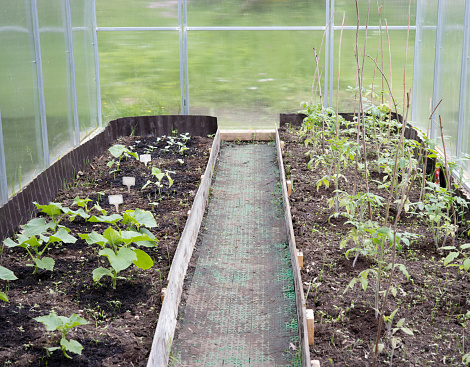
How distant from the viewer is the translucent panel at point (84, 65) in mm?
6160

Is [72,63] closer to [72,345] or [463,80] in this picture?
[463,80]

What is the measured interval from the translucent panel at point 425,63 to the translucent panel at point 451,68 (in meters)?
0.38

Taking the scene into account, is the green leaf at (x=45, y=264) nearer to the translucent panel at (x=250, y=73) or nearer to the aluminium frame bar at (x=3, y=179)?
the aluminium frame bar at (x=3, y=179)

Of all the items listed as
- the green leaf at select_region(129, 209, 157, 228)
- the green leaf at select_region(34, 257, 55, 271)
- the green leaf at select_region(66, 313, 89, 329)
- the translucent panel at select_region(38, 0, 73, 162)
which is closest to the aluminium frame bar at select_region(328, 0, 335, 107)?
the translucent panel at select_region(38, 0, 73, 162)

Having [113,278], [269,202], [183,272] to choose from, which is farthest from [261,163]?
[113,278]

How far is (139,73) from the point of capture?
7.11m

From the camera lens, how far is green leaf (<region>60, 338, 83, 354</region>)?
2260 millimetres

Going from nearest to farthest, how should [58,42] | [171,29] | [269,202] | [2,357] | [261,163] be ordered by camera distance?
[2,357], [269,202], [58,42], [261,163], [171,29]

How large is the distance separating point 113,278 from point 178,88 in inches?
180

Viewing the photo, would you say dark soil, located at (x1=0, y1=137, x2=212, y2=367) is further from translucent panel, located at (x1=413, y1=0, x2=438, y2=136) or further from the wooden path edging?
translucent panel, located at (x1=413, y1=0, x2=438, y2=136)

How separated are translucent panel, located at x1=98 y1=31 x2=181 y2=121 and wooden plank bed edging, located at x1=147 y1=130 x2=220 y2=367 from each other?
3.03m

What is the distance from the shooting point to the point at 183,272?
3.32 meters

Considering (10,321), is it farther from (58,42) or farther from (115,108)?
(115,108)

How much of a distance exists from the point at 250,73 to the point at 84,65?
217cm
